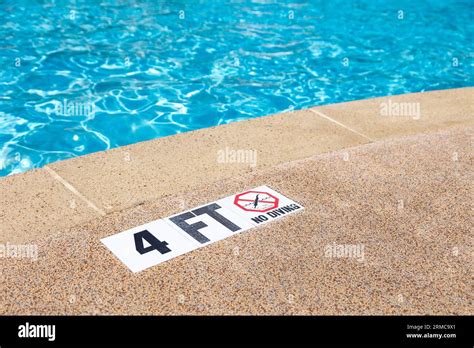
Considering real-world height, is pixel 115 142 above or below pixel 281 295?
below

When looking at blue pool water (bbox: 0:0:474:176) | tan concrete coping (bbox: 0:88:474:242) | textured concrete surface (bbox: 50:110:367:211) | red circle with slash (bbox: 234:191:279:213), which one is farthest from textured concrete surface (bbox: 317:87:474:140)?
red circle with slash (bbox: 234:191:279:213)

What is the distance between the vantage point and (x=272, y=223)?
512cm

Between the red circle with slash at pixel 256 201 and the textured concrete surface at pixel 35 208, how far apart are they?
1305 millimetres

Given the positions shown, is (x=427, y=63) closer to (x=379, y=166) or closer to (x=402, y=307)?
(x=379, y=166)

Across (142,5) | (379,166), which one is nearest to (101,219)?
(379,166)

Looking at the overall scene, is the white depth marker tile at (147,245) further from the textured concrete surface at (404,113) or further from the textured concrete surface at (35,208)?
the textured concrete surface at (404,113)

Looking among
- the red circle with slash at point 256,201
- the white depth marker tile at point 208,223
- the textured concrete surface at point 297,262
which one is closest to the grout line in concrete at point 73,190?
the textured concrete surface at point 297,262

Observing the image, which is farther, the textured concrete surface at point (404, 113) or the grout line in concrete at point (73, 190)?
the textured concrete surface at point (404, 113)

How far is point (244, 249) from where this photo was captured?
473 centimetres

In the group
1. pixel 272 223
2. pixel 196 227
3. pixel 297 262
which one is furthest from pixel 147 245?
pixel 297 262

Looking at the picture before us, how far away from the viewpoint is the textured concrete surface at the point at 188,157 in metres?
5.64

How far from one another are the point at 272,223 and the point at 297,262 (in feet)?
1.99

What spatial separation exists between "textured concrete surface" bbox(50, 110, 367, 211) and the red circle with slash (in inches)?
18.1
